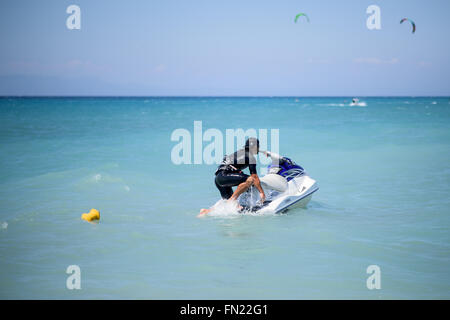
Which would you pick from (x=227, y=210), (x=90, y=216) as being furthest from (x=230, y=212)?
(x=90, y=216)

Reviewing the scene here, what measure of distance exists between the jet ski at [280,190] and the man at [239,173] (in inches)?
7.3

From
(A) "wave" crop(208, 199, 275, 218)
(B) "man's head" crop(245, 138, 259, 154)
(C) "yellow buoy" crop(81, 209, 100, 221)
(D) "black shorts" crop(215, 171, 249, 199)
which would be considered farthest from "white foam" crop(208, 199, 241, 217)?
(C) "yellow buoy" crop(81, 209, 100, 221)

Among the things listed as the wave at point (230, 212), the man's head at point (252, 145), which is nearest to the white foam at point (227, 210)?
the wave at point (230, 212)

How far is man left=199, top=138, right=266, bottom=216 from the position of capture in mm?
7695

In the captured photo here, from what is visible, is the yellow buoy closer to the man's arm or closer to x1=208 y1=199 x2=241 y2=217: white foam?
x1=208 y1=199 x2=241 y2=217: white foam

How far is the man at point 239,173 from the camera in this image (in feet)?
25.2

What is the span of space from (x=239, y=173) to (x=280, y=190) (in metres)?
0.83

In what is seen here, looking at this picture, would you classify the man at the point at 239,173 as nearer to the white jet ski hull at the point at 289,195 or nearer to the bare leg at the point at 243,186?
the bare leg at the point at 243,186

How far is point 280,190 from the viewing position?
318 inches

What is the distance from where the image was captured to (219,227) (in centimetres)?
725

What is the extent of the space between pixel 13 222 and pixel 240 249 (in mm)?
3999

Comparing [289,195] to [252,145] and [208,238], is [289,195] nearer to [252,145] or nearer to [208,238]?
[252,145]

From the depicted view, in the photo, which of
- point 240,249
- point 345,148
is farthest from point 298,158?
point 240,249
